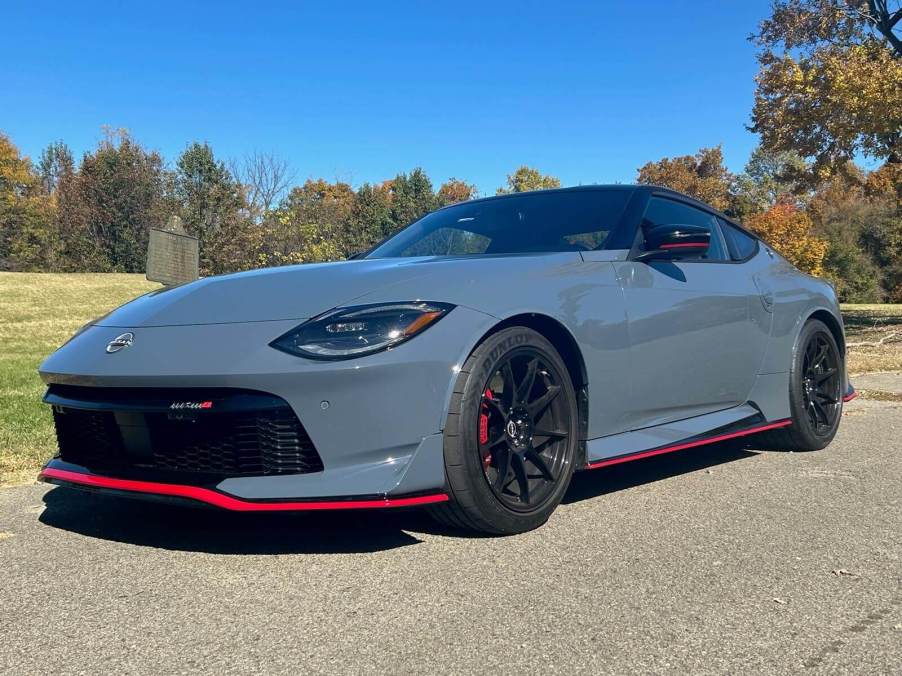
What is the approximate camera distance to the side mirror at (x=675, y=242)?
3564mm

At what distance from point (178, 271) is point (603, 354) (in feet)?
24.8

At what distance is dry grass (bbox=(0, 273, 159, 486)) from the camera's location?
4902mm

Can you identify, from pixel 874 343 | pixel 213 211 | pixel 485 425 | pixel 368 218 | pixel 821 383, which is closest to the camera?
pixel 485 425

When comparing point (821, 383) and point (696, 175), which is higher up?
point (696, 175)

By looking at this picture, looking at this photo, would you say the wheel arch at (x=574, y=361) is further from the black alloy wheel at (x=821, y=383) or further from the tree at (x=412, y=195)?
the tree at (x=412, y=195)

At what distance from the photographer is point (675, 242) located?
357cm

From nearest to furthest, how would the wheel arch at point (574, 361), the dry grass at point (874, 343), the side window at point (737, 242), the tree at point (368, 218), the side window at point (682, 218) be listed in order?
the wheel arch at point (574, 361) < the side window at point (682, 218) < the side window at point (737, 242) < the dry grass at point (874, 343) < the tree at point (368, 218)

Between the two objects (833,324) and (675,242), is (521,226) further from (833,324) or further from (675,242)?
(833,324)

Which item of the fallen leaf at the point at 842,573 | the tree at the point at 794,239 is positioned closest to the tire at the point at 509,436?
the fallen leaf at the point at 842,573

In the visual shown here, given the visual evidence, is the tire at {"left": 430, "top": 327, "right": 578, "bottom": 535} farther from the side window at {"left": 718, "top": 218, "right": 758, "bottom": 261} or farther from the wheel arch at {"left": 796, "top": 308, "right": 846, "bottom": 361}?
the wheel arch at {"left": 796, "top": 308, "right": 846, "bottom": 361}

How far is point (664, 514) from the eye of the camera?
10.9 feet

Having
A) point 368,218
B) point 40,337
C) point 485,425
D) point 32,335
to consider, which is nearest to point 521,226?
point 485,425

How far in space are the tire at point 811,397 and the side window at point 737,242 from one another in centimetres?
59

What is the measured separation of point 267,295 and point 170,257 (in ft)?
23.5
